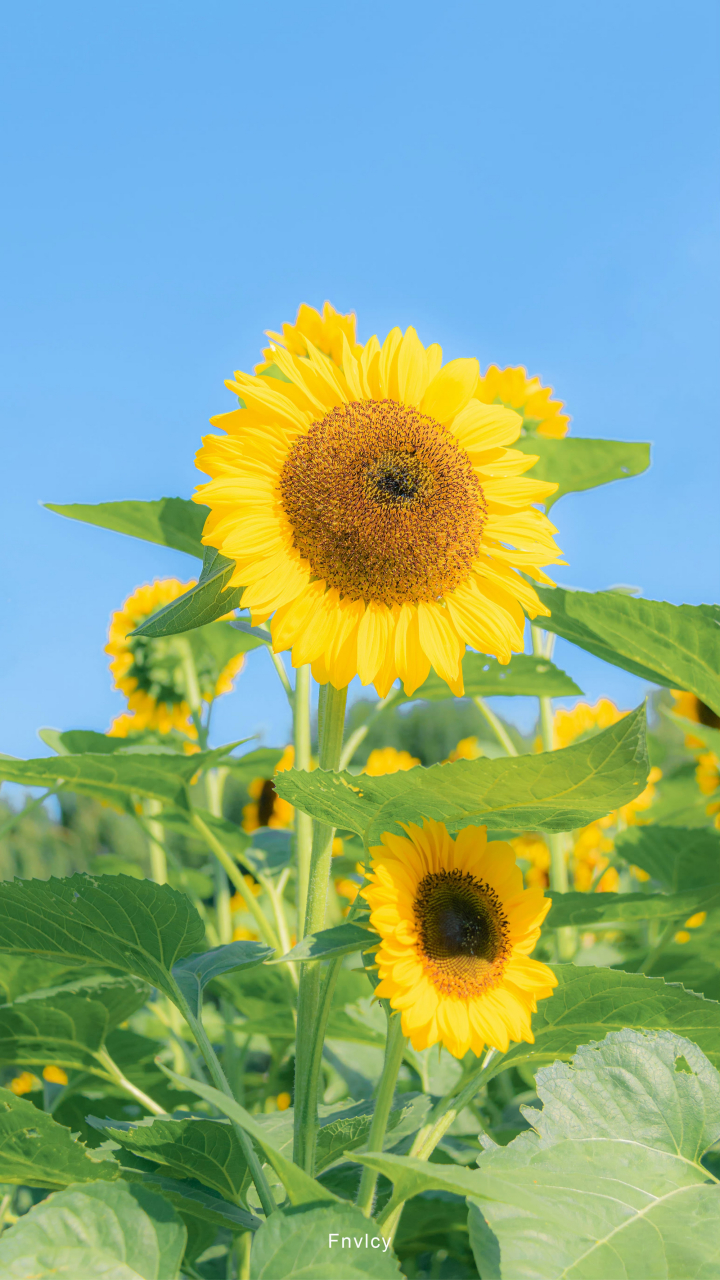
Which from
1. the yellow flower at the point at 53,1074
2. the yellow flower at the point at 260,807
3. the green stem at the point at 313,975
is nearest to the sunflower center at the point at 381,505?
the green stem at the point at 313,975

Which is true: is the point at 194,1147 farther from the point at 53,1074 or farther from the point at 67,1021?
the point at 53,1074

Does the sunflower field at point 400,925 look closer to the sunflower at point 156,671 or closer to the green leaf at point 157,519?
the green leaf at point 157,519

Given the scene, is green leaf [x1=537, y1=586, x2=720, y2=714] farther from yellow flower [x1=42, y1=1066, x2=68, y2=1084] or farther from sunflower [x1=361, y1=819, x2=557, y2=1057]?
yellow flower [x1=42, y1=1066, x2=68, y2=1084]

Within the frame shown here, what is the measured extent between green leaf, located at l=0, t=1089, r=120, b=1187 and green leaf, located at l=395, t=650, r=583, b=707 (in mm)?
693

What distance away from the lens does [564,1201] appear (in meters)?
0.63

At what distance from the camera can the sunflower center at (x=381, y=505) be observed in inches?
31.6

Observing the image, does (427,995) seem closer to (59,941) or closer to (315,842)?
(315,842)

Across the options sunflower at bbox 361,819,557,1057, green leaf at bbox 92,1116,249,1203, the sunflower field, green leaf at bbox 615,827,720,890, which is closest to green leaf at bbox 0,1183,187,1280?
the sunflower field

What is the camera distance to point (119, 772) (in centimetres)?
120

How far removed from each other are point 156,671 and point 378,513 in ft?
4.41

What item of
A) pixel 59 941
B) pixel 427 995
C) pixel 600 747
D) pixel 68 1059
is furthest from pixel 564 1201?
pixel 68 1059

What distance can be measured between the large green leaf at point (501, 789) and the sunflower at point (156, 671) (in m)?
1.24

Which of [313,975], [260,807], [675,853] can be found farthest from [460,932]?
[260,807]

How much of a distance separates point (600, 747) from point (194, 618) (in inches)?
13.8
